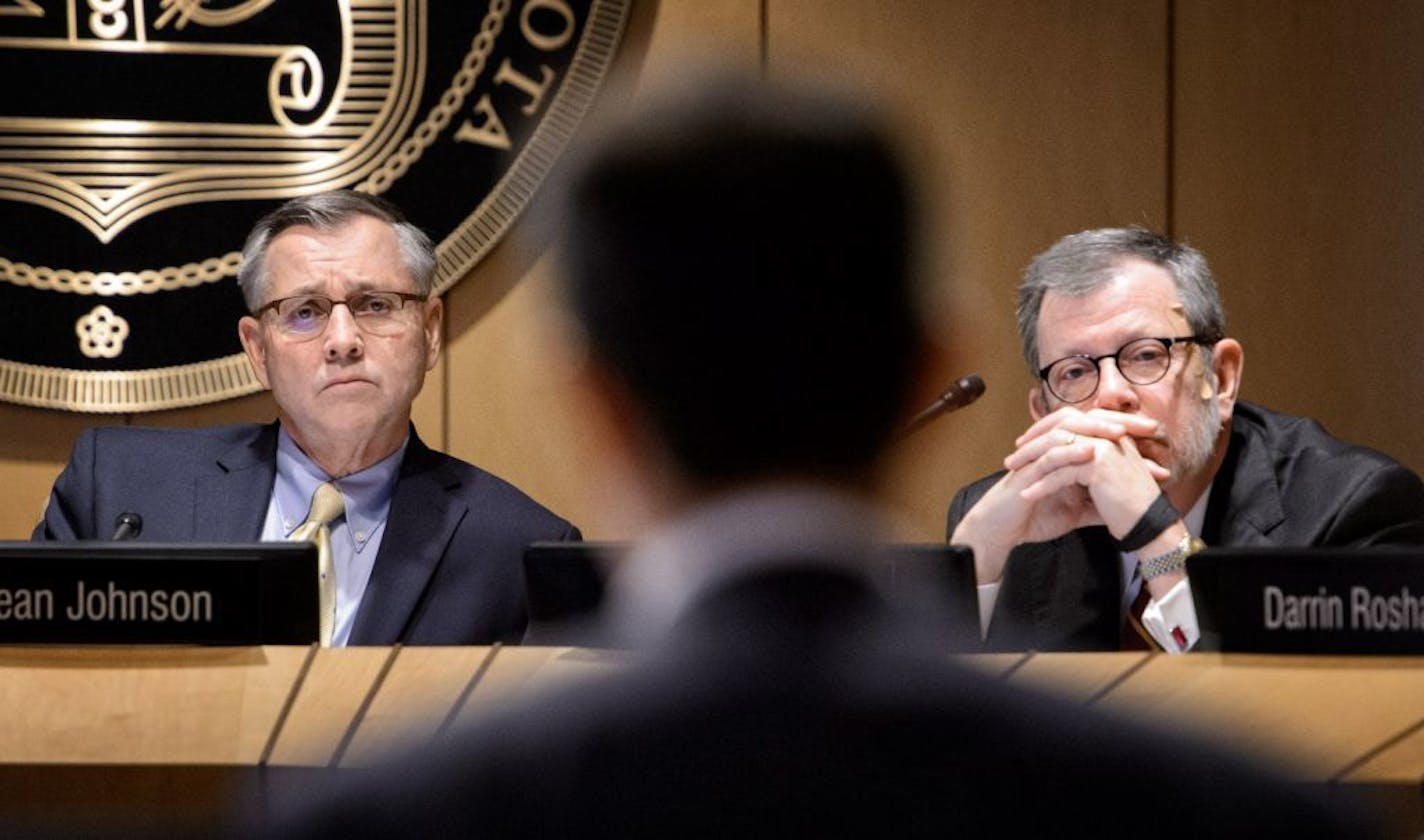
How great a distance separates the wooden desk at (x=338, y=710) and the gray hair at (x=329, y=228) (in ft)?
4.81

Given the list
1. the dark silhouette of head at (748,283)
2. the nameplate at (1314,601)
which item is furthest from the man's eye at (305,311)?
the dark silhouette of head at (748,283)

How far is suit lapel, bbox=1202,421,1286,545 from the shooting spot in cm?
205

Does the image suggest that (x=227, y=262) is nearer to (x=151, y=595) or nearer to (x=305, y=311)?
(x=305, y=311)

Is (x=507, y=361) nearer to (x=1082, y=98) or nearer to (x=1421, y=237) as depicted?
(x=1082, y=98)

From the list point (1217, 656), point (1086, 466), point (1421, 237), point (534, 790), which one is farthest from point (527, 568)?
point (1421, 237)

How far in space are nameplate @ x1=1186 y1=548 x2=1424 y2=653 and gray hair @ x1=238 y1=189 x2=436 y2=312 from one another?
1.53m

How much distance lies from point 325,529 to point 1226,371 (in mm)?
1154

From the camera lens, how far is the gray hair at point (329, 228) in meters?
2.30

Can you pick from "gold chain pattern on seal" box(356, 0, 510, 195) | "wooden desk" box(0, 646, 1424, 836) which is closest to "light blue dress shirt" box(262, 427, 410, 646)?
"gold chain pattern on seal" box(356, 0, 510, 195)

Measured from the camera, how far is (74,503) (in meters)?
2.25

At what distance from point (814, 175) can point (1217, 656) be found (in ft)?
1.30

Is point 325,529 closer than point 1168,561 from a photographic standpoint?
No

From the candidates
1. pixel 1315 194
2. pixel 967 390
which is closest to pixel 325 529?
pixel 967 390

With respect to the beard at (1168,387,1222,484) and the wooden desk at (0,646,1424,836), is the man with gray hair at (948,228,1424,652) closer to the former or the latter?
the beard at (1168,387,1222,484)
